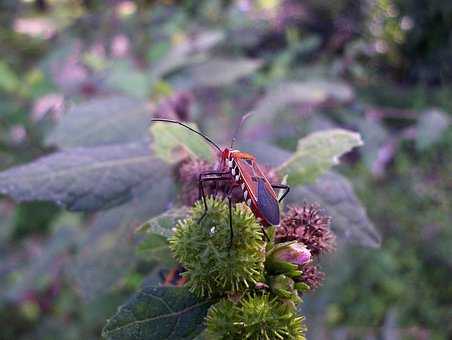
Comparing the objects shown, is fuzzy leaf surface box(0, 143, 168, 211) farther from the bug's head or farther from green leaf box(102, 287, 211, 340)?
green leaf box(102, 287, 211, 340)

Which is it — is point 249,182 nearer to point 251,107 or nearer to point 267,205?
point 267,205

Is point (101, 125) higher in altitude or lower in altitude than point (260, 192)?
lower

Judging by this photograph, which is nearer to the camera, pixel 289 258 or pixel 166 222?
pixel 289 258

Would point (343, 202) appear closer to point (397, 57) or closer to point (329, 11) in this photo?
point (397, 57)

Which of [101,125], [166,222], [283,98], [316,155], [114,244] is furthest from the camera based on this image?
[283,98]

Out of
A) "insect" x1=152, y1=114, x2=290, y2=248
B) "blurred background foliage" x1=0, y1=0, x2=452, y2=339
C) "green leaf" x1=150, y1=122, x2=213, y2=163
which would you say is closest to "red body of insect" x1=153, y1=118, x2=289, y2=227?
"insect" x1=152, y1=114, x2=290, y2=248

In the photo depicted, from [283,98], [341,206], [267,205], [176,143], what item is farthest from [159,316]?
[283,98]

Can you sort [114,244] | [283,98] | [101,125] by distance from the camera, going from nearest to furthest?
1. [114,244]
2. [101,125]
3. [283,98]

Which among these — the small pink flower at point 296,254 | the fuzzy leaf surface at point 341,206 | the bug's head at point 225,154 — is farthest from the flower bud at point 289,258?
the fuzzy leaf surface at point 341,206
